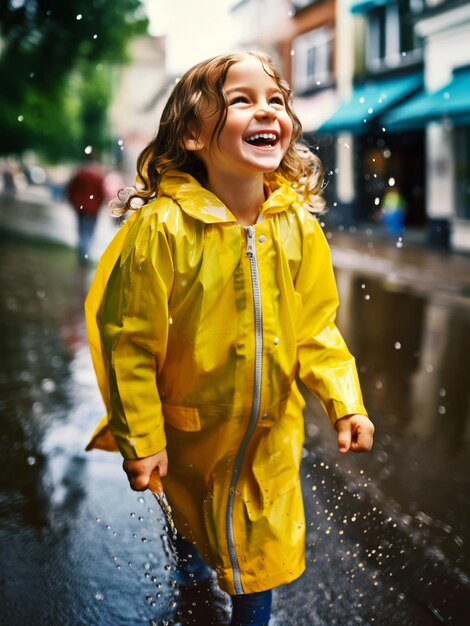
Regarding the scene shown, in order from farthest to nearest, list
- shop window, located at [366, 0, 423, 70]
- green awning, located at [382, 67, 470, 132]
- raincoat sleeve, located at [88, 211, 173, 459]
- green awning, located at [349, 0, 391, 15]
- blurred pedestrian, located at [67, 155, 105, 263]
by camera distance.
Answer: green awning, located at [349, 0, 391, 15] < shop window, located at [366, 0, 423, 70] < green awning, located at [382, 67, 470, 132] < blurred pedestrian, located at [67, 155, 105, 263] < raincoat sleeve, located at [88, 211, 173, 459]

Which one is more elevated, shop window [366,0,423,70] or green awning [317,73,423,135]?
shop window [366,0,423,70]

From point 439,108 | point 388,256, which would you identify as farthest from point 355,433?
point 439,108

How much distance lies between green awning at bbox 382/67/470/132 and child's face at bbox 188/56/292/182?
36.3 ft

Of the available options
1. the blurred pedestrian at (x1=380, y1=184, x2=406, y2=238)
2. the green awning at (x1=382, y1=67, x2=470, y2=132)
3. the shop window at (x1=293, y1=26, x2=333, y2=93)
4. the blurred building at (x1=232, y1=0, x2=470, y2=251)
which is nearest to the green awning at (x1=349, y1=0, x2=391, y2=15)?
the blurred building at (x1=232, y1=0, x2=470, y2=251)

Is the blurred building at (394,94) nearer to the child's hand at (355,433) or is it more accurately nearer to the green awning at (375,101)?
the green awning at (375,101)

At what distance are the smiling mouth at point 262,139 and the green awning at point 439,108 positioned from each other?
1108 cm

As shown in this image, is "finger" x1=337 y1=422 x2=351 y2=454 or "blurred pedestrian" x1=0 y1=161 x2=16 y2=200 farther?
"blurred pedestrian" x1=0 y1=161 x2=16 y2=200

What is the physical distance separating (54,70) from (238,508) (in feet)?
45.0

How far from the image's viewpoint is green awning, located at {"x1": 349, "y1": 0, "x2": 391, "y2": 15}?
15637 mm

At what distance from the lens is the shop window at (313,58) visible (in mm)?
19203

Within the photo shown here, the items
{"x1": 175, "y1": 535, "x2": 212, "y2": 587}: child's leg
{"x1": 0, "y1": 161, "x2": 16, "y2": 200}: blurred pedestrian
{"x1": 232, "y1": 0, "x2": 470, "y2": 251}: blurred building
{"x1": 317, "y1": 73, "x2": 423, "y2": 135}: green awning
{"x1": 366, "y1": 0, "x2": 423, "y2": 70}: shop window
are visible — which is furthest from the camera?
{"x1": 0, "y1": 161, "x2": 16, "y2": 200}: blurred pedestrian

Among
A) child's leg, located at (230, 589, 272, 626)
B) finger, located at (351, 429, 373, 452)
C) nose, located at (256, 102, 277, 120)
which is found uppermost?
nose, located at (256, 102, 277, 120)

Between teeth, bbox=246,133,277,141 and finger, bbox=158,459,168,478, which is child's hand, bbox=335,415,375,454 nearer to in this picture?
finger, bbox=158,459,168,478

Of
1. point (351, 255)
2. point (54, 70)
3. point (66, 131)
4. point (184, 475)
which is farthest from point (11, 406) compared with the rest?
point (66, 131)
